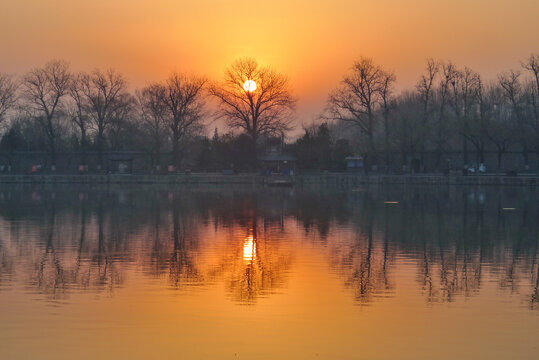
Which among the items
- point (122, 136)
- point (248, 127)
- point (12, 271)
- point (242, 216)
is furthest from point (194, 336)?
point (122, 136)

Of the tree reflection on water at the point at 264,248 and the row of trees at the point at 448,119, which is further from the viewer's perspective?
the row of trees at the point at 448,119

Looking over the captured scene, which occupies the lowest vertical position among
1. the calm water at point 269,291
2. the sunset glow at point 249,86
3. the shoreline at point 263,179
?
the calm water at point 269,291

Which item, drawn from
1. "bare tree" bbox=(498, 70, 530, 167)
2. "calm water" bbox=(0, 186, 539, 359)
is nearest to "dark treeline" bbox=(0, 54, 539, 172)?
"bare tree" bbox=(498, 70, 530, 167)

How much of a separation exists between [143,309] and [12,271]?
6.33m

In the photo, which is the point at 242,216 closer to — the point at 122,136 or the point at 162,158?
the point at 162,158

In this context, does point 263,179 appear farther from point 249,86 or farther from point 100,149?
point 100,149

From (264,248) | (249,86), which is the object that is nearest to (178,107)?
(249,86)

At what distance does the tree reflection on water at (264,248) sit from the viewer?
58.5 ft

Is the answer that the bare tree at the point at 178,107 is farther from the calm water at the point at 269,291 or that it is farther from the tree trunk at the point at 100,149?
the calm water at the point at 269,291

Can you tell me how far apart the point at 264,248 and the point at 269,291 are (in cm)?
821

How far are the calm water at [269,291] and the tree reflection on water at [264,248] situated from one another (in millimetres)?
76

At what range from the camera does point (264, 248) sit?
82.0 feet

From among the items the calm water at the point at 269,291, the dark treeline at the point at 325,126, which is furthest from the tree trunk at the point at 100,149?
the calm water at the point at 269,291

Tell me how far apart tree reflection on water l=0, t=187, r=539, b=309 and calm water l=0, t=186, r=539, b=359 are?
76 mm
